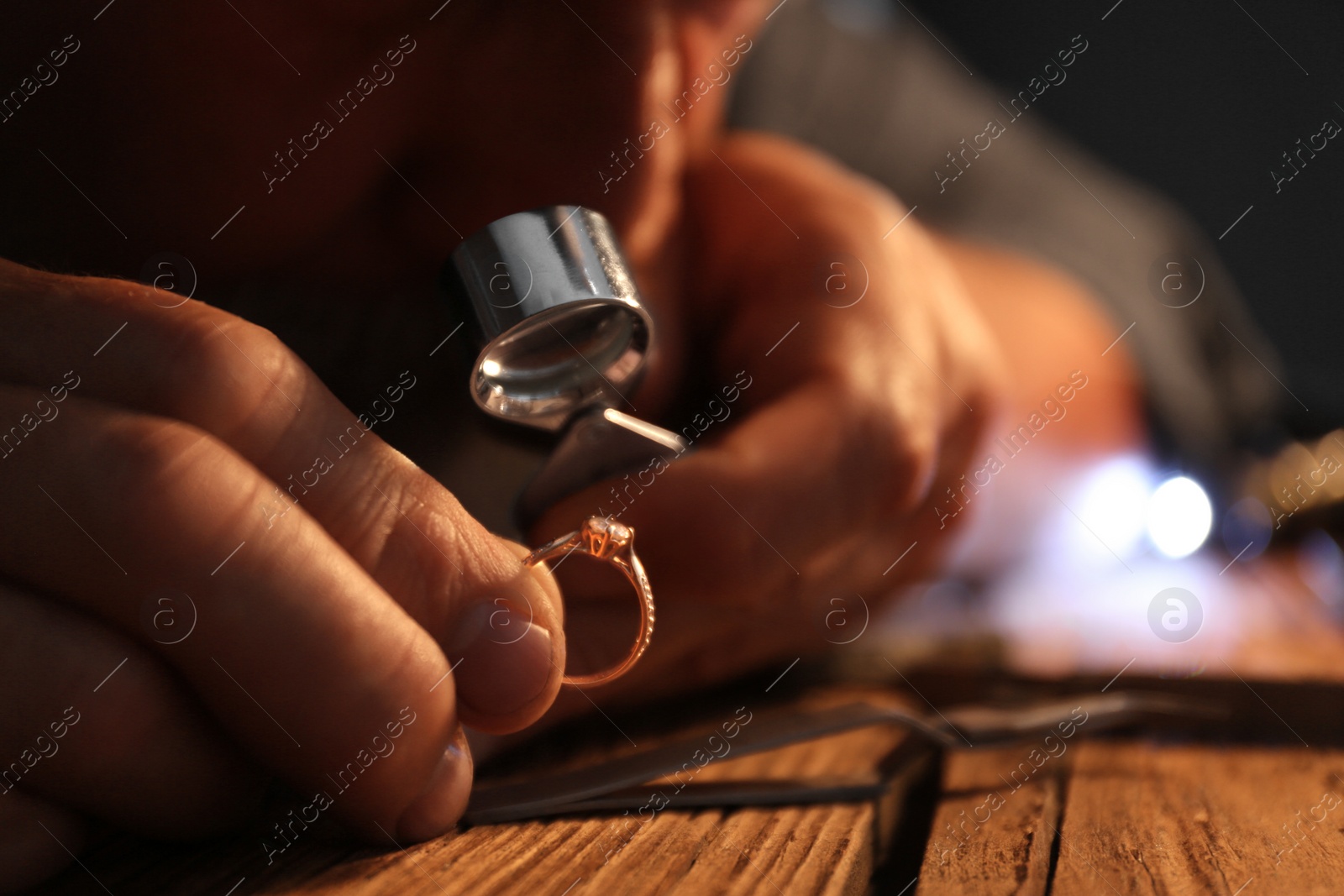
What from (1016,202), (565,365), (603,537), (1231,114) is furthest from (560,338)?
(1231,114)

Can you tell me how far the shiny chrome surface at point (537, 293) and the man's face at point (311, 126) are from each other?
0.45ft

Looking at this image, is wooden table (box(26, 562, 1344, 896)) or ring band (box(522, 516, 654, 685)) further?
ring band (box(522, 516, 654, 685))

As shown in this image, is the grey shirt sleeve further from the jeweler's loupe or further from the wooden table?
the jeweler's loupe

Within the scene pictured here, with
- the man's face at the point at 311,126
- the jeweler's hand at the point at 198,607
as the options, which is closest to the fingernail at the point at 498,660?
the jeweler's hand at the point at 198,607

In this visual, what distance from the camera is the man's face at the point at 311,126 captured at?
535 mm

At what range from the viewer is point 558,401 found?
0.56m

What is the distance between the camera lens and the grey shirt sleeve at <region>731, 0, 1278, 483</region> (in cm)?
160

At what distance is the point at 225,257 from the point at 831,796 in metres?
0.49

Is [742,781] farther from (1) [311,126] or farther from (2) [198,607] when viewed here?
(1) [311,126]

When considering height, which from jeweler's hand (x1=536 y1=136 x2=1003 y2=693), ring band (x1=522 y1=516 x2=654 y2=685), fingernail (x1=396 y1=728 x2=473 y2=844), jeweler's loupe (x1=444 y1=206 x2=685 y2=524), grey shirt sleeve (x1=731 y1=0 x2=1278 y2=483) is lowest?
fingernail (x1=396 y1=728 x2=473 y2=844)

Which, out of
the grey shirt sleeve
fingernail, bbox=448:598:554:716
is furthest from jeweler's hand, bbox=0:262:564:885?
the grey shirt sleeve

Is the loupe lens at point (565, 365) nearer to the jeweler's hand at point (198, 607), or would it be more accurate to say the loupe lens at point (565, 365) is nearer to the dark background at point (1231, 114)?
the jeweler's hand at point (198, 607)

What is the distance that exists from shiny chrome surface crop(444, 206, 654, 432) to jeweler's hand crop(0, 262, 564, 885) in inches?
4.2

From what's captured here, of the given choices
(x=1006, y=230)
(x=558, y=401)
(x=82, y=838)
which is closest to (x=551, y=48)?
(x=558, y=401)
